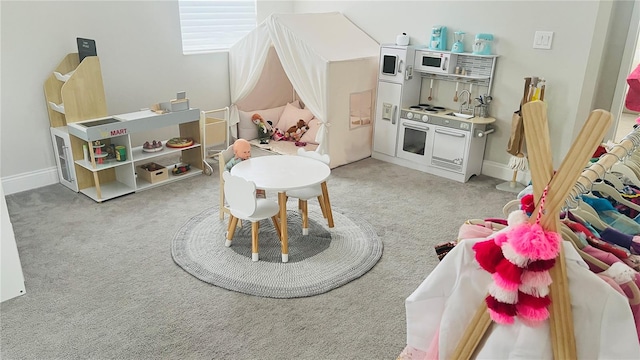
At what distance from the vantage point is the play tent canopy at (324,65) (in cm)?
412

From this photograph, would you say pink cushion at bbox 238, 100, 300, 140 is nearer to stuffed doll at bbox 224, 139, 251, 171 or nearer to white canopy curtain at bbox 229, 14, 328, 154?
white canopy curtain at bbox 229, 14, 328, 154

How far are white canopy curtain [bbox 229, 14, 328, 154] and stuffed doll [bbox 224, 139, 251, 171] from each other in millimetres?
1301

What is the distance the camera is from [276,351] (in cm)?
206

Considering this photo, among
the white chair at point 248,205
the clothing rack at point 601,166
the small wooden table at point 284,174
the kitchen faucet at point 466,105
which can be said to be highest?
the clothing rack at point 601,166

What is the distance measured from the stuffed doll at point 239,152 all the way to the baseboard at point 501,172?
7.98ft

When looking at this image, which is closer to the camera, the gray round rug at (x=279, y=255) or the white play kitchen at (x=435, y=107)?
the gray round rug at (x=279, y=255)

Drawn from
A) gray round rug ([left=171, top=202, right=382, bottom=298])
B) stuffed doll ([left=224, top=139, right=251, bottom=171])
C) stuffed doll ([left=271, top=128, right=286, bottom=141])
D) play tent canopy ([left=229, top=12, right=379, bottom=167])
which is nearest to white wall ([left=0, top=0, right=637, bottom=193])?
play tent canopy ([left=229, top=12, right=379, bottom=167])

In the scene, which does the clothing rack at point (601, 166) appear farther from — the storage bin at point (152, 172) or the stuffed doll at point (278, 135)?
the stuffed doll at point (278, 135)

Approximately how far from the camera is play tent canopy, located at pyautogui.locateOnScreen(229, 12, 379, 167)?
4.12 m

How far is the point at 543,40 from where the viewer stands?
11.9 feet

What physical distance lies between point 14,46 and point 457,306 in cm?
391

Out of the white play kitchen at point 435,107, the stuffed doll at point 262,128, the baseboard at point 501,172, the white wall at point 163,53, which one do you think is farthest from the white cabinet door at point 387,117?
the stuffed doll at point 262,128

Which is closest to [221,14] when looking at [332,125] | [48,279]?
[332,125]

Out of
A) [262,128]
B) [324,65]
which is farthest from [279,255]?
[262,128]
